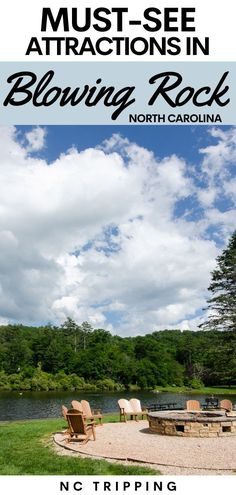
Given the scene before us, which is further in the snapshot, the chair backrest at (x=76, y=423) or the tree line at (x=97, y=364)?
the tree line at (x=97, y=364)

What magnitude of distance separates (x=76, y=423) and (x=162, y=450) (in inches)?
95.8

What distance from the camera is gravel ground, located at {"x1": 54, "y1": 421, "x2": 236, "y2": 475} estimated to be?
334 inches

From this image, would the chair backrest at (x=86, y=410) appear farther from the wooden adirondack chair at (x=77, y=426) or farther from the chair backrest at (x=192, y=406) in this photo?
the chair backrest at (x=192, y=406)

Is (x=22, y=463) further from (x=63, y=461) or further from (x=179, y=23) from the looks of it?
(x=179, y=23)

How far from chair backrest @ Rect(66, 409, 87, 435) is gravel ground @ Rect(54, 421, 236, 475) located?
13.1 inches

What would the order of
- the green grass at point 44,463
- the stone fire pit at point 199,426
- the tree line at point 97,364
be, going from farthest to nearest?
the tree line at point 97,364 → the stone fire pit at point 199,426 → the green grass at point 44,463

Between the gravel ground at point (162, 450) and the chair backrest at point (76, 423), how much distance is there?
0.33m

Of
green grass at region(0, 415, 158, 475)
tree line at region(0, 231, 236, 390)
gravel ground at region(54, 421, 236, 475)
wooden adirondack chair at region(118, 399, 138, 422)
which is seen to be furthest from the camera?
tree line at region(0, 231, 236, 390)

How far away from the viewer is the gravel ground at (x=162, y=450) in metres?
8.49

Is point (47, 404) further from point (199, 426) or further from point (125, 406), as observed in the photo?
point (199, 426)


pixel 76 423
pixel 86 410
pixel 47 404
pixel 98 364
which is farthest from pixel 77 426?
pixel 98 364

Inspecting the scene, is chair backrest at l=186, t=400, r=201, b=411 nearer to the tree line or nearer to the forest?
the tree line
